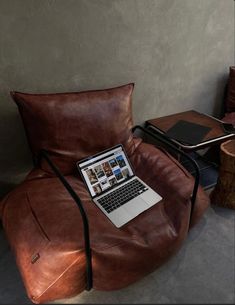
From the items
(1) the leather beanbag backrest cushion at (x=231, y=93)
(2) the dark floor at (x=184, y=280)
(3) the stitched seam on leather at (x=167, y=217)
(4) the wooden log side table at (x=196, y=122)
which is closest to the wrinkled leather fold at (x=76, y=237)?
(3) the stitched seam on leather at (x=167, y=217)

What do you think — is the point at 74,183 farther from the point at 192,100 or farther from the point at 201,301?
the point at 192,100

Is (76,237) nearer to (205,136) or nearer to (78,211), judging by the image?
(78,211)

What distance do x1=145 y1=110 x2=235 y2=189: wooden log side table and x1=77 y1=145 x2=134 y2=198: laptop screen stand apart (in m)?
0.38

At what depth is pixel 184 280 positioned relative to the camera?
58.0 inches

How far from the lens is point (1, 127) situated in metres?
1.64

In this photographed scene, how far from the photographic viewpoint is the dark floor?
4.47 feet

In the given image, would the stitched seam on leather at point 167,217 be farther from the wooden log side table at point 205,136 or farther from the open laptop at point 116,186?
the wooden log side table at point 205,136

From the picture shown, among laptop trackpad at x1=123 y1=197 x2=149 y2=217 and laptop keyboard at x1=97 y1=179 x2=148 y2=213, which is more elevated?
laptop keyboard at x1=97 y1=179 x2=148 y2=213

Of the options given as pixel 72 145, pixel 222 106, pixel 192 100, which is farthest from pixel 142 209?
pixel 222 106

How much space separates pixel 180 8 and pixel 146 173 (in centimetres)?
123

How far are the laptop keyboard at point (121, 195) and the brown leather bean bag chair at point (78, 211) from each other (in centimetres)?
7

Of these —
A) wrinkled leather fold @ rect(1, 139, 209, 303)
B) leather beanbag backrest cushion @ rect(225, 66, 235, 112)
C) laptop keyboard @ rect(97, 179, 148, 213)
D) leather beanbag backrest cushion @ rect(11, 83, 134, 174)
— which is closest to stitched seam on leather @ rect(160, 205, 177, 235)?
wrinkled leather fold @ rect(1, 139, 209, 303)

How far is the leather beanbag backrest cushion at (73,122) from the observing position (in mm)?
1479

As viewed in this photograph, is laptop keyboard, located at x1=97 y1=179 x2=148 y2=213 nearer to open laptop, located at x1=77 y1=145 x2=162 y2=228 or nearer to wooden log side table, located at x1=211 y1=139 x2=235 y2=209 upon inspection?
open laptop, located at x1=77 y1=145 x2=162 y2=228
